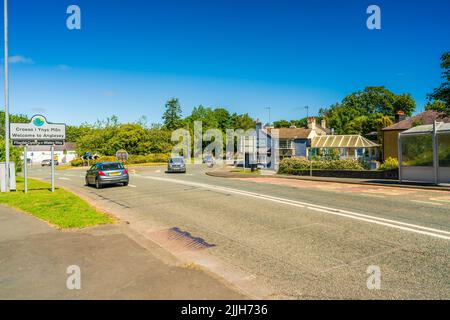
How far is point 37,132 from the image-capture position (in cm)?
1772

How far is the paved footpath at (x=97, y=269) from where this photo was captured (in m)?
4.65

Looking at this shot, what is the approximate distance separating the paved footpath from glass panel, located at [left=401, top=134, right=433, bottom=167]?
1673cm

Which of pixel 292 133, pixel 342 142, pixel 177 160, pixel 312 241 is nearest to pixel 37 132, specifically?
pixel 312 241

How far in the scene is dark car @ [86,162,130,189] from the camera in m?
20.7

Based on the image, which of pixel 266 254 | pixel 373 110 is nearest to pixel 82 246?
pixel 266 254

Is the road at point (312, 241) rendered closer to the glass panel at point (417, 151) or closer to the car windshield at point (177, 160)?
the glass panel at point (417, 151)

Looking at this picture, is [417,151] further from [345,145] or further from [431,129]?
[345,145]

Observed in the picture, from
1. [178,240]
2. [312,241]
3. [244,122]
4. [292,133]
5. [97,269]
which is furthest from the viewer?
[244,122]

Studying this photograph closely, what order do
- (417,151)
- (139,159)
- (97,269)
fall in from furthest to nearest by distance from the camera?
(139,159) < (417,151) < (97,269)

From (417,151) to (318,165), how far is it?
9.77 m

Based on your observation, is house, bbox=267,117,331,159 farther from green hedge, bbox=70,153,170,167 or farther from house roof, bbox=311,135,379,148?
green hedge, bbox=70,153,170,167

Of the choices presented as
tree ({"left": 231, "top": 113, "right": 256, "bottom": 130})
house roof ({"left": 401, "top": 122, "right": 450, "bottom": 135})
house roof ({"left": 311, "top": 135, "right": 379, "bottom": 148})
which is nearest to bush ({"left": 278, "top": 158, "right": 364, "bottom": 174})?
house roof ({"left": 401, "top": 122, "right": 450, "bottom": 135})

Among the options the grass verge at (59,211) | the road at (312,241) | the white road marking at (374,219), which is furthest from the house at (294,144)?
the grass verge at (59,211)
